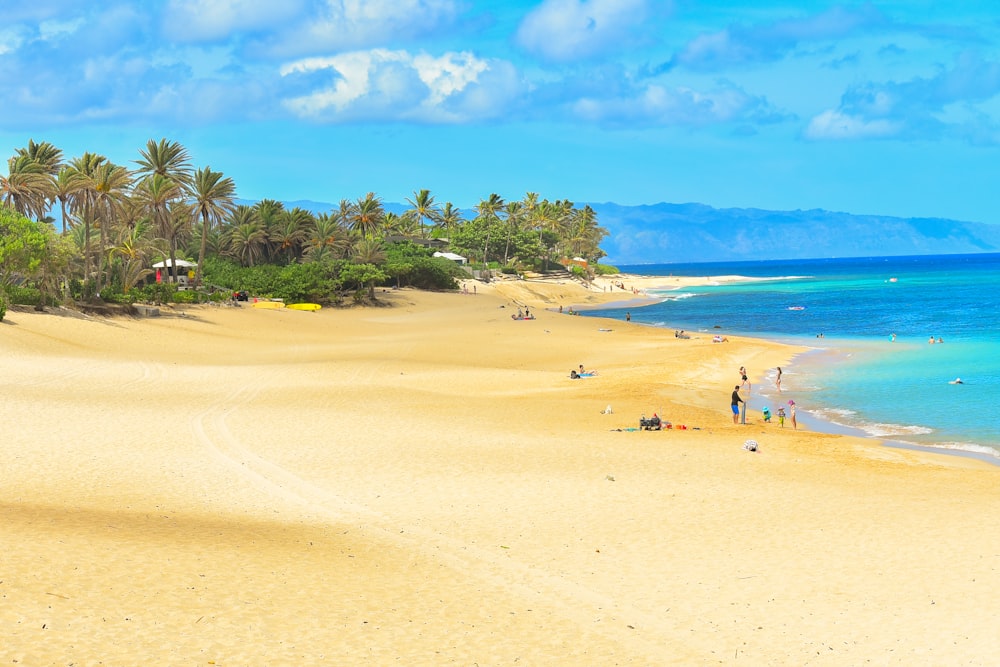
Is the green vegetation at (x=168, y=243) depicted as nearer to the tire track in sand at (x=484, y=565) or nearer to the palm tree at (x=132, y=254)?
the palm tree at (x=132, y=254)

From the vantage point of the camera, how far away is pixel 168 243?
232 ft

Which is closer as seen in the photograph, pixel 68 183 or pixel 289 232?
pixel 68 183

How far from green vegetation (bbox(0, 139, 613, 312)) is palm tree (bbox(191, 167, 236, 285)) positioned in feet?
0.23

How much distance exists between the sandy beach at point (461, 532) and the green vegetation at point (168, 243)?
19232mm

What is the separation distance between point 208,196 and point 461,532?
51.7 meters

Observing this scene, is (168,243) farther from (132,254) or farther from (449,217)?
(449,217)

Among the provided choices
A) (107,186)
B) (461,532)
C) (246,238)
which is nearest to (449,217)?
(246,238)

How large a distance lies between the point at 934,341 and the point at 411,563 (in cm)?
4681

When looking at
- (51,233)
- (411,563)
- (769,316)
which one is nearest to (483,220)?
(769,316)

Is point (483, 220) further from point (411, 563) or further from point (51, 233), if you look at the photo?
point (411, 563)

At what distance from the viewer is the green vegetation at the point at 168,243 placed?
154 ft

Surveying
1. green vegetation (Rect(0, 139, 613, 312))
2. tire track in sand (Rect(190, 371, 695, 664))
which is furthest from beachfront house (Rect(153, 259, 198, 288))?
tire track in sand (Rect(190, 371, 695, 664))

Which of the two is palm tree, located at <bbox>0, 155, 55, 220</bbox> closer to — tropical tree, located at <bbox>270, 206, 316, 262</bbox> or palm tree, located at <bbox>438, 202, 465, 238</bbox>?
tropical tree, located at <bbox>270, 206, 316, 262</bbox>

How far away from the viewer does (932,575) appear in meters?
12.6
